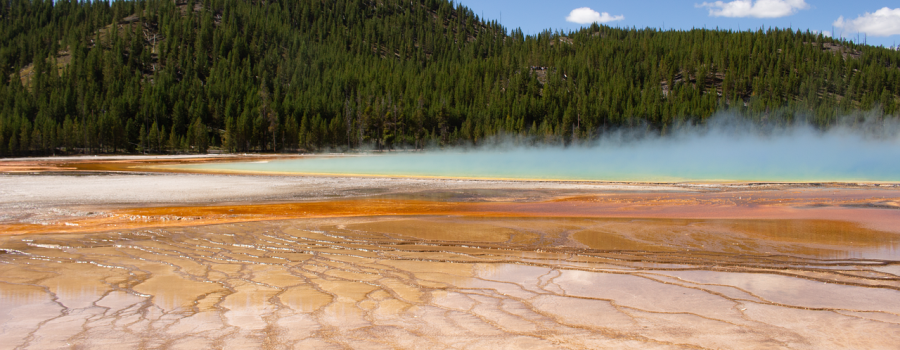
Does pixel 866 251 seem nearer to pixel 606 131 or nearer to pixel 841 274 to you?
pixel 841 274

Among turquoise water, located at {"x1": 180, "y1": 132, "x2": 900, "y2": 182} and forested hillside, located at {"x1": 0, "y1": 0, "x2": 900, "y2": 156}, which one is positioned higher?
forested hillside, located at {"x1": 0, "y1": 0, "x2": 900, "y2": 156}

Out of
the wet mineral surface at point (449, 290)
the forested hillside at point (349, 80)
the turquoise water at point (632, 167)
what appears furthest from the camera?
the forested hillside at point (349, 80)

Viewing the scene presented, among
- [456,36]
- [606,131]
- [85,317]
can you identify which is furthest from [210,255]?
[456,36]

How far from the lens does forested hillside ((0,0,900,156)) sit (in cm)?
9269

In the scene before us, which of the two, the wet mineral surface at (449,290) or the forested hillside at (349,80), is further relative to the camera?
the forested hillside at (349,80)

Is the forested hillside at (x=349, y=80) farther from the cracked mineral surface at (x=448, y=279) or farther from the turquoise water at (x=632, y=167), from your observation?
the cracked mineral surface at (x=448, y=279)

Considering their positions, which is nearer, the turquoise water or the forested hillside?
the turquoise water

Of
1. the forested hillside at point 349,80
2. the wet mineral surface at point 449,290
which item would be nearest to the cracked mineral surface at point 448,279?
the wet mineral surface at point 449,290

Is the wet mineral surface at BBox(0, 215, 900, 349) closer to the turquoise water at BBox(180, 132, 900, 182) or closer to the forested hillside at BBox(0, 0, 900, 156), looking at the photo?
the turquoise water at BBox(180, 132, 900, 182)

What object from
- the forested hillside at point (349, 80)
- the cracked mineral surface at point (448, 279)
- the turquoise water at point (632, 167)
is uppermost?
the forested hillside at point (349, 80)

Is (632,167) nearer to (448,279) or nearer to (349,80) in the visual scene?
(448,279)

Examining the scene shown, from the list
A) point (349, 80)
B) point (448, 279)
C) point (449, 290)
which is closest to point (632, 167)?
point (448, 279)

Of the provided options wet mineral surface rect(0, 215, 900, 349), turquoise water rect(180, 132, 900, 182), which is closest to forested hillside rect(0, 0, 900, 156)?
turquoise water rect(180, 132, 900, 182)

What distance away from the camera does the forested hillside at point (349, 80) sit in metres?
92.7
